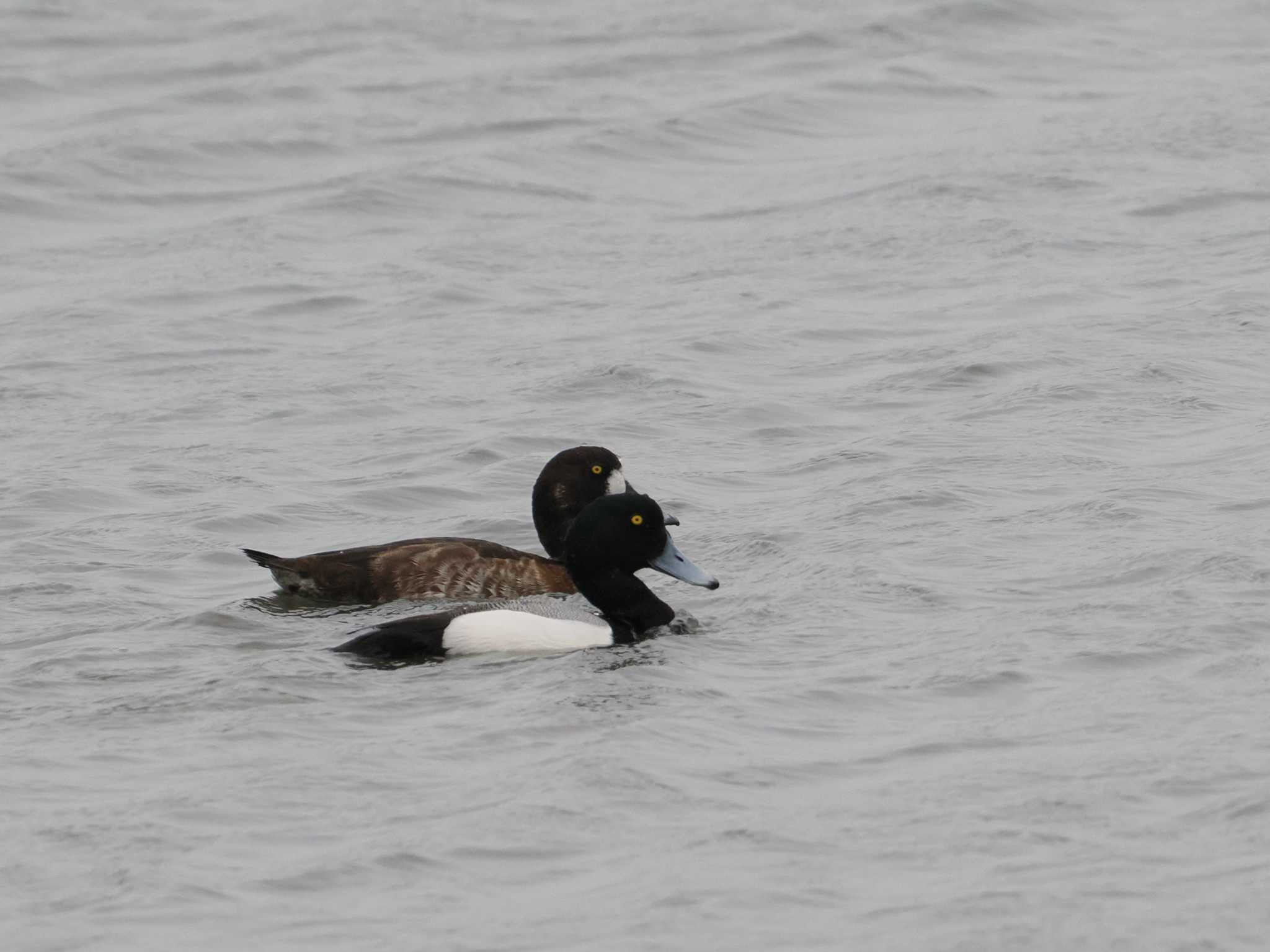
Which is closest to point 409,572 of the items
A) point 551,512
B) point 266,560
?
point 266,560

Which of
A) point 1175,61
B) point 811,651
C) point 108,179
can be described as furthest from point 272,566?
point 1175,61

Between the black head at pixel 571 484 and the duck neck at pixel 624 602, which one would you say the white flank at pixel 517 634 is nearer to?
the duck neck at pixel 624 602

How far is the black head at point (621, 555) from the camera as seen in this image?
32.9ft

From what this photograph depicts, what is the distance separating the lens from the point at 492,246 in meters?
17.5

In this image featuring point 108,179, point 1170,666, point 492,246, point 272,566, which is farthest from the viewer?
point 108,179

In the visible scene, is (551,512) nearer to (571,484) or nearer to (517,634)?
(571,484)

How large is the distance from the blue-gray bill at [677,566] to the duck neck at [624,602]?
4.5 inches

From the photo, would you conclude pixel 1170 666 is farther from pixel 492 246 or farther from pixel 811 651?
pixel 492 246

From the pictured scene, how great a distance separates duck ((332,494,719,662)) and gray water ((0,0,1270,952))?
0.59 ft

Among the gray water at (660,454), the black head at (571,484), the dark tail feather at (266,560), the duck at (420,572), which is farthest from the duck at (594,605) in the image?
the black head at (571,484)

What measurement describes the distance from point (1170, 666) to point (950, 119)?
12.3 meters

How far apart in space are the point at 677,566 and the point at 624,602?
1.09ft

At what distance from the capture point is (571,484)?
442 inches

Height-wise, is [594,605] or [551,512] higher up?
[551,512]
